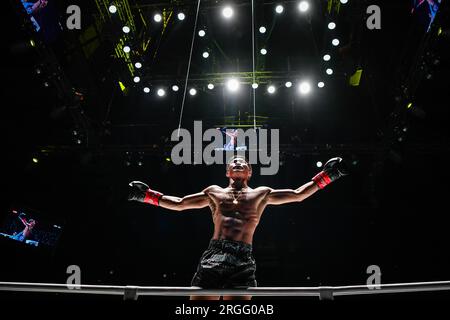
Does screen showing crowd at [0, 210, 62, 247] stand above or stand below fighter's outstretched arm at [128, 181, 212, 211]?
above

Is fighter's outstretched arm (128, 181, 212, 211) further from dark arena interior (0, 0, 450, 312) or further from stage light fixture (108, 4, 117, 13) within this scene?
stage light fixture (108, 4, 117, 13)

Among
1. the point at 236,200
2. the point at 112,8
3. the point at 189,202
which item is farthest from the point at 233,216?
the point at 112,8

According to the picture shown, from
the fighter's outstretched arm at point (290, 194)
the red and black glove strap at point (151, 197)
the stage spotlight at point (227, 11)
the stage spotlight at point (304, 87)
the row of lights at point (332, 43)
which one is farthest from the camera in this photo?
the stage spotlight at point (304, 87)

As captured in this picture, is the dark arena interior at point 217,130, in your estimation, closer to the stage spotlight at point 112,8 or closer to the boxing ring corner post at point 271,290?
the stage spotlight at point 112,8

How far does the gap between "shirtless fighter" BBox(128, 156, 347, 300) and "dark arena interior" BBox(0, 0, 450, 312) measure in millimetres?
3381

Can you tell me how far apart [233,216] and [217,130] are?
419 cm

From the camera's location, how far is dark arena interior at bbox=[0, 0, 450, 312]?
240 inches

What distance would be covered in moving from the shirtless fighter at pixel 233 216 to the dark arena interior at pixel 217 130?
3.38m

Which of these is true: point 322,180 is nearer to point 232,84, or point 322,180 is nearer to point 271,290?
point 271,290

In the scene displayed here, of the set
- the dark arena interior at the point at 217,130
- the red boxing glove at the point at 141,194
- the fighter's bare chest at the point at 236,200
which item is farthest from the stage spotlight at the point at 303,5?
the red boxing glove at the point at 141,194

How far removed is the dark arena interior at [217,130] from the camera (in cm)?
611

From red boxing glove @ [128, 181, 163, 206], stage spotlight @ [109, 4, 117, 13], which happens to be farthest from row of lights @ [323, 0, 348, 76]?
red boxing glove @ [128, 181, 163, 206]
